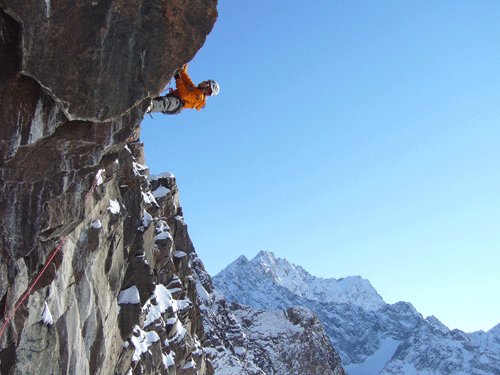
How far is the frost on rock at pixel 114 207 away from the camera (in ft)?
65.9

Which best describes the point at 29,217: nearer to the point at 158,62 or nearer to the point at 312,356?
the point at 158,62

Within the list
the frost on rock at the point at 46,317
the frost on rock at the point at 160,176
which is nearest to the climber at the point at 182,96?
the frost on rock at the point at 46,317

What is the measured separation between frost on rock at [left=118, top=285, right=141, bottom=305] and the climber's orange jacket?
10.6 meters

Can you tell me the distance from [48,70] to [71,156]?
1959 millimetres

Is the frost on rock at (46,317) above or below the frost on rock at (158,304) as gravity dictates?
below

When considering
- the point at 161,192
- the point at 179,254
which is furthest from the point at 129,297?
the point at 179,254

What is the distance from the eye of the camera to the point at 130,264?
24.0 meters

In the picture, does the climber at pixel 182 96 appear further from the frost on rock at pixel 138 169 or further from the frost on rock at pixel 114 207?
the frost on rock at pixel 138 169

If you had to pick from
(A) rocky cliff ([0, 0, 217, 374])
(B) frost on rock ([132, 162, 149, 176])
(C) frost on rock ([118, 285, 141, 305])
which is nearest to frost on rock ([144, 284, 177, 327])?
(C) frost on rock ([118, 285, 141, 305])

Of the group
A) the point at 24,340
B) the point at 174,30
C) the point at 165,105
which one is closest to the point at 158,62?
the point at 174,30

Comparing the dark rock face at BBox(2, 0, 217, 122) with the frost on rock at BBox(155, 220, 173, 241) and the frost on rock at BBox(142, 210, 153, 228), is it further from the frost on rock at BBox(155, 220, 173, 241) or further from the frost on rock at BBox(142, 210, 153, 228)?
the frost on rock at BBox(155, 220, 173, 241)

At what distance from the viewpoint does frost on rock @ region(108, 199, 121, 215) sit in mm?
20078

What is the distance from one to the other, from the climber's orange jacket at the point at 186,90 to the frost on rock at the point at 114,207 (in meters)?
6.62

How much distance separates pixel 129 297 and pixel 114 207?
442 cm
